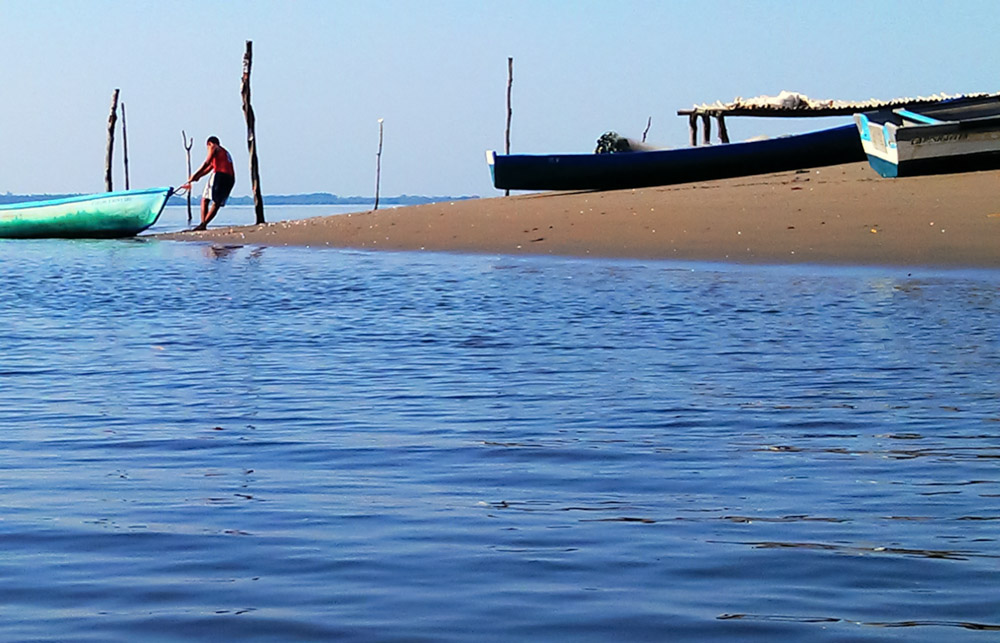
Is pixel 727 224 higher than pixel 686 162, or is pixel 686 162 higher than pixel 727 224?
pixel 686 162

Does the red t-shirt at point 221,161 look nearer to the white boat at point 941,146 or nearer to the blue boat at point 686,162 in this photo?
the blue boat at point 686,162

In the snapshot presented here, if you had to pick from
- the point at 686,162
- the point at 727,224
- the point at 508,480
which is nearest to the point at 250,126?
the point at 686,162

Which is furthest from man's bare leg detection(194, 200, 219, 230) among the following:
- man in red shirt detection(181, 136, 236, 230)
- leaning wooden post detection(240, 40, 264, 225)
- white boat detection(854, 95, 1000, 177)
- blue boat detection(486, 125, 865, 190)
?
white boat detection(854, 95, 1000, 177)

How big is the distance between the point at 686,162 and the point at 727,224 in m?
6.72

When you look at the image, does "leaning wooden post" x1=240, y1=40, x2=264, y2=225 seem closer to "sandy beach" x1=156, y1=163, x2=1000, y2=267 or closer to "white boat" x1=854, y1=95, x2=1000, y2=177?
"sandy beach" x1=156, y1=163, x2=1000, y2=267

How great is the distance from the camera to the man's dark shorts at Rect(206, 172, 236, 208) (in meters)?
23.8

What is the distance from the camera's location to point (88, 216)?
999 inches

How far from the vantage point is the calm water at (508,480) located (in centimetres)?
293

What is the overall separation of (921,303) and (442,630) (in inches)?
343

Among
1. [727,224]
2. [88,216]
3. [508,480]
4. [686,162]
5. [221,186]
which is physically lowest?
[508,480]

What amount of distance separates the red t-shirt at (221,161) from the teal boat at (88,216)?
156cm

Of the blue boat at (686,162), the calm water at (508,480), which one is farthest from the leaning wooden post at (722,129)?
the calm water at (508,480)

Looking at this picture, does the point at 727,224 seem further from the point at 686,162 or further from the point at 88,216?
the point at 88,216

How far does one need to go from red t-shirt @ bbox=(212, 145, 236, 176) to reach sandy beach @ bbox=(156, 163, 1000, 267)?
1215mm
